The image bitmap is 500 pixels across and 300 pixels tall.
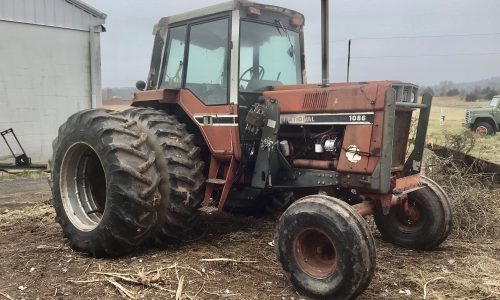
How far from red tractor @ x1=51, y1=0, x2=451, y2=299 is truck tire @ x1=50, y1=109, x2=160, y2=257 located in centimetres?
1

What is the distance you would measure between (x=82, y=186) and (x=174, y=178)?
55.0 inches

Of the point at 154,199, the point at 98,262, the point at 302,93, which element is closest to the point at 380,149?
the point at 302,93

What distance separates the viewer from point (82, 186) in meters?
5.72

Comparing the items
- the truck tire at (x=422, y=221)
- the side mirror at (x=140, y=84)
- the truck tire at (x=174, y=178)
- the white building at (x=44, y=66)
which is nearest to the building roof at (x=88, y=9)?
the white building at (x=44, y=66)

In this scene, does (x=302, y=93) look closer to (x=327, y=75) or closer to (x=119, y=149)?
(x=327, y=75)

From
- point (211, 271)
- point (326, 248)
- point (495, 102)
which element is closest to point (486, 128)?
point (495, 102)

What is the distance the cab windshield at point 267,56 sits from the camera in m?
5.43

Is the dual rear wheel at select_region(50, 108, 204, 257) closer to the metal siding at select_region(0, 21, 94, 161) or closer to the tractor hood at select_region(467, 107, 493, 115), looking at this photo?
the metal siding at select_region(0, 21, 94, 161)

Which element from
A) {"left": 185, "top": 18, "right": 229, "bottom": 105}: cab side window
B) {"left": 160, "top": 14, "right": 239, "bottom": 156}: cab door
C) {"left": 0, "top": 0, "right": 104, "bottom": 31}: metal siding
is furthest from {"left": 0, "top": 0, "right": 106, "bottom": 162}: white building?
{"left": 185, "top": 18, "right": 229, "bottom": 105}: cab side window

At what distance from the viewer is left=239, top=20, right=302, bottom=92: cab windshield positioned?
5.43m

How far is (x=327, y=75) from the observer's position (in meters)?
5.07

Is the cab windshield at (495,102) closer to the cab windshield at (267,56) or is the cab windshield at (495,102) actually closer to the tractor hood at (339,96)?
the cab windshield at (267,56)

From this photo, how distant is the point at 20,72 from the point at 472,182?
1064cm

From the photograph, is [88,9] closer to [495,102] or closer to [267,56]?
[267,56]
